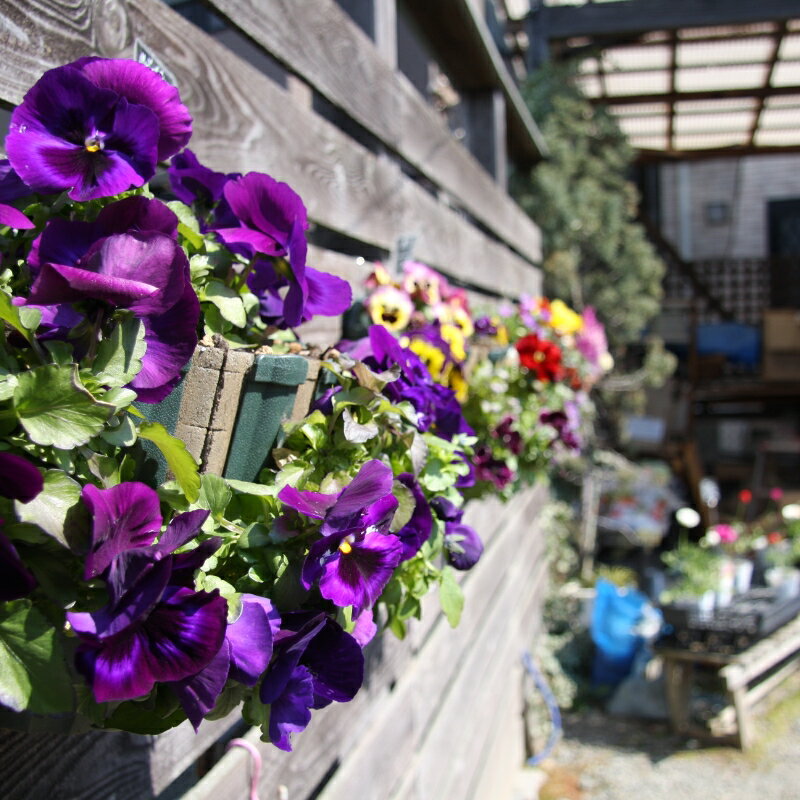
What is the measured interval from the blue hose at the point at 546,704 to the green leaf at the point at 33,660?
442cm

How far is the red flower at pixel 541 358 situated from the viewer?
2219 mm

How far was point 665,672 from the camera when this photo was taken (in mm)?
6070

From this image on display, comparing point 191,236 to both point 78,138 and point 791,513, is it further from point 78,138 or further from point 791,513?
point 791,513

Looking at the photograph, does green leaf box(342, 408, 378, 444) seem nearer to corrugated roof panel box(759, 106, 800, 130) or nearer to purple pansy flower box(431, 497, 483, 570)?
purple pansy flower box(431, 497, 483, 570)

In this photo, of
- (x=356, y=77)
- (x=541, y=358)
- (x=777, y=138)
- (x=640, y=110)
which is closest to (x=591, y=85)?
(x=640, y=110)

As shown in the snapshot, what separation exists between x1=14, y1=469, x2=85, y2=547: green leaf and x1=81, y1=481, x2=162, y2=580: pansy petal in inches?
0.7

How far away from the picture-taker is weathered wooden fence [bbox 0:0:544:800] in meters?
1.02

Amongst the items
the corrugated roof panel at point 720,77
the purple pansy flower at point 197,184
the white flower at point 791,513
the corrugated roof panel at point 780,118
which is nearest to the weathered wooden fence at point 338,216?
the purple pansy flower at point 197,184

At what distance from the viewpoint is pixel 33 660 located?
575 millimetres

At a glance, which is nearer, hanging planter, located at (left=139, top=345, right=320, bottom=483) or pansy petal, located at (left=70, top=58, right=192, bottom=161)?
pansy petal, located at (left=70, top=58, right=192, bottom=161)

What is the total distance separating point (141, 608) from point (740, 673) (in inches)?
227

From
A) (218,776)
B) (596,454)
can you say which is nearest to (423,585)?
(218,776)

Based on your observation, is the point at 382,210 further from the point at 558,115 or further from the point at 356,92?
the point at 558,115

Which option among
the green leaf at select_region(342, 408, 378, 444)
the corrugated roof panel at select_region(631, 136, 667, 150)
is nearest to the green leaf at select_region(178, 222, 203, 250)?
the green leaf at select_region(342, 408, 378, 444)
